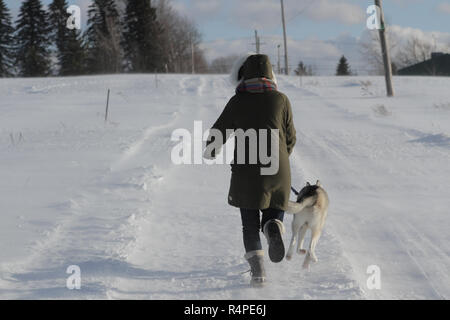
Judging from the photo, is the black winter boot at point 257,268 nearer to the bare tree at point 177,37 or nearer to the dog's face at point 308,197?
the dog's face at point 308,197

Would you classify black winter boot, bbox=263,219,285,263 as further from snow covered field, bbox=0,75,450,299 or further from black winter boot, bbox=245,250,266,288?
snow covered field, bbox=0,75,450,299

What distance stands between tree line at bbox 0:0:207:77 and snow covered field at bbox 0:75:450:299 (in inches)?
1662

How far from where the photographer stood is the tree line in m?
54.2

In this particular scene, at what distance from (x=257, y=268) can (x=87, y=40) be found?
58753 mm

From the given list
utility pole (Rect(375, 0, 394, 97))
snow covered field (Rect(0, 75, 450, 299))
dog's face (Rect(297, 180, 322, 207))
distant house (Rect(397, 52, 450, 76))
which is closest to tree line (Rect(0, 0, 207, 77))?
distant house (Rect(397, 52, 450, 76))

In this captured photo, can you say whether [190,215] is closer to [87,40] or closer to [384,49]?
[384,49]

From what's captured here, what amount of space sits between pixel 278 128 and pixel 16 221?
3263 millimetres

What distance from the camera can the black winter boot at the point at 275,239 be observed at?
3654 millimetres

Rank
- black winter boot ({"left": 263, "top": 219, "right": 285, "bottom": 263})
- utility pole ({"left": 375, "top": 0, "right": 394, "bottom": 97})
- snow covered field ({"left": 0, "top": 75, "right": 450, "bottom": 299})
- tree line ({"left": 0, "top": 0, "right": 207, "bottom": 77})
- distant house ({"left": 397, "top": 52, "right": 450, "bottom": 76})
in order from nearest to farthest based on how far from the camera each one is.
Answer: black winter boot ({"left": 263, "top": 219, "right": 285, "bottom": 263}) < snow covered field ({"left": 0, "top": 75, "right": 450, "bottom": 299}) < utility pole ({"left": 375, "top": 0, "right": 394, "bottom": 97}) < distant house ({"left": 397, "top": 52, "right": 450, "bottom": 76}) < tree line ({"left": 0, "top": 0, "right": 207, "bottom": 77})

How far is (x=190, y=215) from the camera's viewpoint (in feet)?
19.7

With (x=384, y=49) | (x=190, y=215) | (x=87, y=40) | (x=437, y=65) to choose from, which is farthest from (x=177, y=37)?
(x=190, y=215)

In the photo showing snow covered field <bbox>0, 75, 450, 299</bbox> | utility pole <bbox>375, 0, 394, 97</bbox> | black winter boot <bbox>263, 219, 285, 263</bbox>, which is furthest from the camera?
utility pole <bbox>375, 0, 394, 97</bbox>

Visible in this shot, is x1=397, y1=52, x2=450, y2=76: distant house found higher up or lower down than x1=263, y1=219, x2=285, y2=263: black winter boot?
higher up

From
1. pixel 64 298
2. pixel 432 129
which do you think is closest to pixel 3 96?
pixel 432 129
